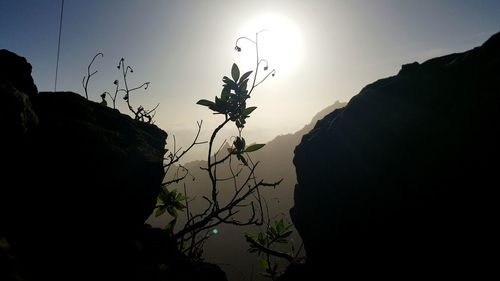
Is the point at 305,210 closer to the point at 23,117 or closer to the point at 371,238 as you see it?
the point at 371,238

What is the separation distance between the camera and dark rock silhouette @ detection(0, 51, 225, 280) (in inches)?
80.1

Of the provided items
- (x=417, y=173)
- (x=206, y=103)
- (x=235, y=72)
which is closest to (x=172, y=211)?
(x=206, y=103)

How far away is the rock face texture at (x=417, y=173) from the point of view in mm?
2775

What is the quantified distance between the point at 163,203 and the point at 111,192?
242cm

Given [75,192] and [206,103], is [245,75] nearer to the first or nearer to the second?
[206,103]

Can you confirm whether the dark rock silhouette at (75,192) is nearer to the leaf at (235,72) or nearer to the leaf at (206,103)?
the leaf at (206,103)

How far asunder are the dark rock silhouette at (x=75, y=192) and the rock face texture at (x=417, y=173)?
75.7 inches

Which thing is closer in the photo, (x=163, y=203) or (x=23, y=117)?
(x=23, y=117)


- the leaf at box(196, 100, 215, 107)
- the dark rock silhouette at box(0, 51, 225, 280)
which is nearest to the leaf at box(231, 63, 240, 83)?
the leaf at box(196, 100, 215, 107)

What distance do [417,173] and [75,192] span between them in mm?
3440

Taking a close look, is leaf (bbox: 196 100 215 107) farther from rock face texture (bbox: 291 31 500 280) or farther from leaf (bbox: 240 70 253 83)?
rock face texture (bbox: 291 31 500 280)

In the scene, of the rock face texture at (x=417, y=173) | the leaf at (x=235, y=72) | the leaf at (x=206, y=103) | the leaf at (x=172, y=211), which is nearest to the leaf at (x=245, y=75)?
the leaf at (x=235, y=72)

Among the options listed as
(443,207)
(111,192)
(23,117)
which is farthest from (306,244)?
(23,117)

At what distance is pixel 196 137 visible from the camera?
14.7 ft
